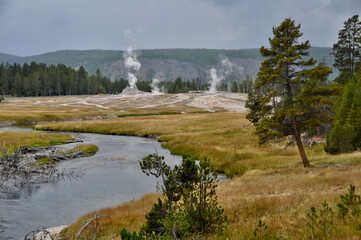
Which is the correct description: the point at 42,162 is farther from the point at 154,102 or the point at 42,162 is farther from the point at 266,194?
the point at 154,102

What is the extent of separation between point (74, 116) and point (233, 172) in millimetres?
66984

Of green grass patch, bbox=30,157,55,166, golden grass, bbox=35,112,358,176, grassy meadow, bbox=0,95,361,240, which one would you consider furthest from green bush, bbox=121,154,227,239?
green grass patch, bbox=30,157,55,166

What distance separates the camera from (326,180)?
1484 centimetres

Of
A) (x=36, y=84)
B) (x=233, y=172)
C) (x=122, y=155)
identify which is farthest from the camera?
(x=36, y=84)

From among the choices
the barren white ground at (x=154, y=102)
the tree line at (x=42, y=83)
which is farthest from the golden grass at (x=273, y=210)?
the tree line at (x=42, y=83)

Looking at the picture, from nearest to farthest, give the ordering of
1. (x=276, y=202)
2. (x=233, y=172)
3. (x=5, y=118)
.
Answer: (x=276, y=202), (x=233, y=172), (x=5, y=118)

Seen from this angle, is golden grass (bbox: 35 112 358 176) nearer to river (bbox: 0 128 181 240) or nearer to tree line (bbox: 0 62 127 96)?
river (bbox: 0 128 181 240)

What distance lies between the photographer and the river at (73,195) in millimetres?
15384

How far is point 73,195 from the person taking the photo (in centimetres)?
1959

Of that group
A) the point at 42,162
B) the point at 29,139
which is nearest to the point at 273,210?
the point at 42,162

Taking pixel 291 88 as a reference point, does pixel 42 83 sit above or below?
above

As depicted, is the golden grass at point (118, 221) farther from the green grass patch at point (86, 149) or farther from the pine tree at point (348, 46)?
the pine tree at point (348, 46)

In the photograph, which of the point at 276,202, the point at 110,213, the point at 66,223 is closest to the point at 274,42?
the point at 276,202

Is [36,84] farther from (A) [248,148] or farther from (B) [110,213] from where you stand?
(B) [110,213]
